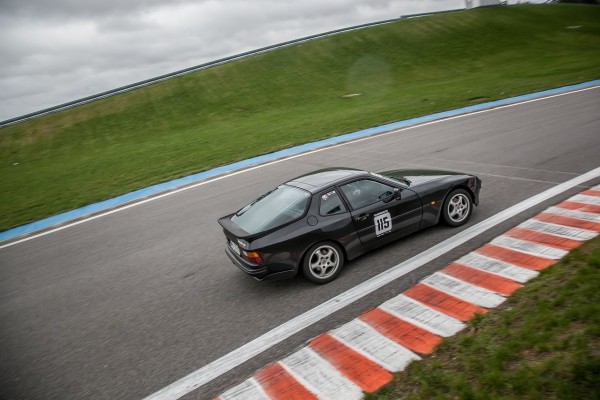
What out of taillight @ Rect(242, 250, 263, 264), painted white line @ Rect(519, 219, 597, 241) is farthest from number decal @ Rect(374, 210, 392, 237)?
painted white line @ Rect(519, 219, 597, 241)

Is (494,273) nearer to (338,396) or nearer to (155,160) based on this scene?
(338,396)

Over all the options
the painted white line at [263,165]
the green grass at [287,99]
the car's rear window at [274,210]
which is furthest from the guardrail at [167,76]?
the car's rear window at [274,210]

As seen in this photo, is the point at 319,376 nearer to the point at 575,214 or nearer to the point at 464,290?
the point at 464,290

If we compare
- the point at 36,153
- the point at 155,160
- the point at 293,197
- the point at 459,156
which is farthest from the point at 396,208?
the point at 36,153

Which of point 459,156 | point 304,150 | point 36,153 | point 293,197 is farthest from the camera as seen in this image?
point 36,153

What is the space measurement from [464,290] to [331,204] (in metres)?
2.06

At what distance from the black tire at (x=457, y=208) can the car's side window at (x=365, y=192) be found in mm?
1084

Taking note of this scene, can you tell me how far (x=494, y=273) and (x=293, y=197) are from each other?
9.33 ft

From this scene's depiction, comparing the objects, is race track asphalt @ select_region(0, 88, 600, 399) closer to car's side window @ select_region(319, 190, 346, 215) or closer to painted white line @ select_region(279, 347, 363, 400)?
painted white line @ select_region(279, 347, 363, 400)

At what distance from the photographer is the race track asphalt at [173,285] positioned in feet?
14.3

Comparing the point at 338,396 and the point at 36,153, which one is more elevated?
the point at 36,153

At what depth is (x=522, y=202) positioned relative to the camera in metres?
6.89

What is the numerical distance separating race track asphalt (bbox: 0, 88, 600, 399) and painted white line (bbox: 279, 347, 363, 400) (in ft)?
0.61

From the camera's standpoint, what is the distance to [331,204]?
552 centimetres
